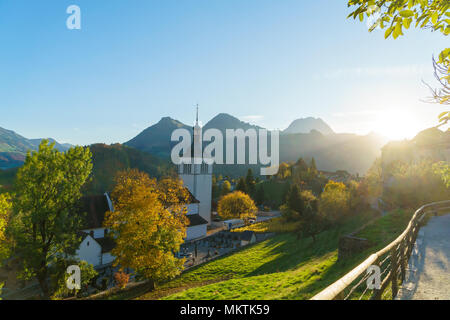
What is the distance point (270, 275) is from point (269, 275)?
0.29 feet

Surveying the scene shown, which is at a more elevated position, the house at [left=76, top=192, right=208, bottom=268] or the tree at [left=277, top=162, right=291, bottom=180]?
the tree at [left=277, top=162, right=291, bottom=180]

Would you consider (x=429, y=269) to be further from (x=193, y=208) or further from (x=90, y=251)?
(x=193, y=208)

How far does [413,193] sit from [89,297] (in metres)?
37.1

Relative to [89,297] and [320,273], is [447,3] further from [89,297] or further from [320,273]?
[89,297]

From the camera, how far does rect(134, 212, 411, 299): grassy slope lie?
1199cm

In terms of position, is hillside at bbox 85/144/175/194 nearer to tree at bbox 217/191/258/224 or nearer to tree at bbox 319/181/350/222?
tree at bbox 217/191/258/224

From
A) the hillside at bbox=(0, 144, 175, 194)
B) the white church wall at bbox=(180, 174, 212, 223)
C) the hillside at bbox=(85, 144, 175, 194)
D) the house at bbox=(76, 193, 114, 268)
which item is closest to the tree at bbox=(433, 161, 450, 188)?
the house at bbox=(76, 193, 114, 268)

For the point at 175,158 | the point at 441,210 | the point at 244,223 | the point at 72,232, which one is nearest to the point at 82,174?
the point at 72,232

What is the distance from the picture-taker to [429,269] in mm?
7898

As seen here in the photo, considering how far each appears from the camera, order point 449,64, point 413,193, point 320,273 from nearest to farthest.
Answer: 1. point 449,64
2. point 320,273
3. point 413,193

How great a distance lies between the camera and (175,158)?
56156mm

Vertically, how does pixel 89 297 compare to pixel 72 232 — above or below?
below

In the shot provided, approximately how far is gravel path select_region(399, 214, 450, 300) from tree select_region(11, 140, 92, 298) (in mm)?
17564
